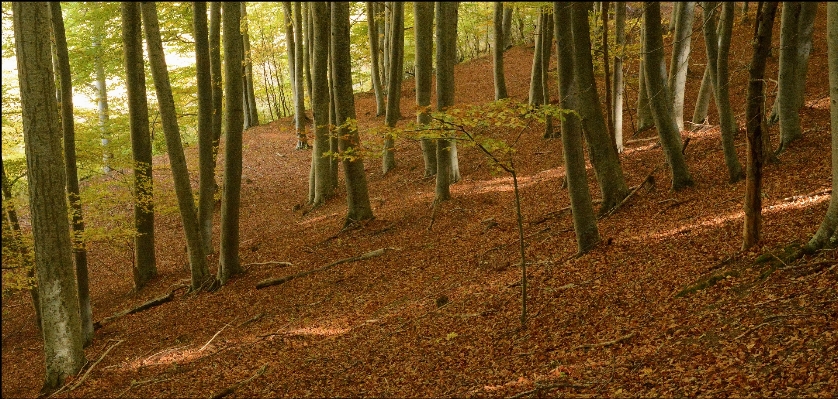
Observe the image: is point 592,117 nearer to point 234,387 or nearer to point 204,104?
point 234,387

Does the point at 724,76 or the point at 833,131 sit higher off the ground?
the point at 724,76

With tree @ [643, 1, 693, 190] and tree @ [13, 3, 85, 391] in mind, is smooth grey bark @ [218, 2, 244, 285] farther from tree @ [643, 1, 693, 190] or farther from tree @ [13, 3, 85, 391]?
tree @ [643, 1, 693, 190]

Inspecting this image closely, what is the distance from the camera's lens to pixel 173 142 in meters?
11.6

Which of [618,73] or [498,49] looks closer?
[618,73]

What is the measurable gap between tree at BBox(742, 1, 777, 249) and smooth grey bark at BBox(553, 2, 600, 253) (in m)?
2.19

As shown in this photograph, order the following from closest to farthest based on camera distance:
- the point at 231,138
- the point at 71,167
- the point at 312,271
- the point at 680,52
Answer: the point at 71,167 → the point at 231,138 → the point at 312,271 → the point at 680,52

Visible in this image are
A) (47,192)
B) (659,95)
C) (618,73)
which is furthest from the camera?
(618,73)

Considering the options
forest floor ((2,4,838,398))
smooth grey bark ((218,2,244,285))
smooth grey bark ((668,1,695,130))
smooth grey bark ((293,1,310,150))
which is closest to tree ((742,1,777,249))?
forest floor ((2,4,838,398))

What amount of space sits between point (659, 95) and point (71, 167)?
10.7 metres

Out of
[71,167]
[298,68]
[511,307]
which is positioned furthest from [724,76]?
[298,68]

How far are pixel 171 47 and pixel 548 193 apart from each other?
46.6 ft

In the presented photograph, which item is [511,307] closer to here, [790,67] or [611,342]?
[611,342]

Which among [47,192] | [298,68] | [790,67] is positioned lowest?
[47,192]

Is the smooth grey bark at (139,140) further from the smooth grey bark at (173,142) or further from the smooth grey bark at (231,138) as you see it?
the smooth grey bark at (231,138)
